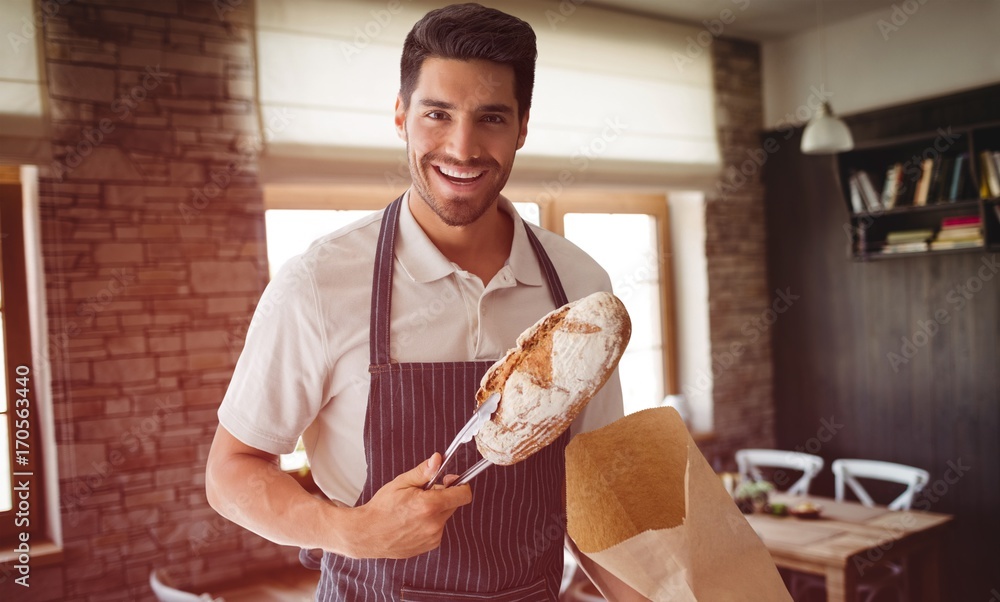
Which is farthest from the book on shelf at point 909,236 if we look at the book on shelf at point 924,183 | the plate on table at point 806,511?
the plate on table at point 806,511

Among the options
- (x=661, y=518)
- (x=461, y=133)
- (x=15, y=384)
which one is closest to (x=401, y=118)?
(x=461, y=133)

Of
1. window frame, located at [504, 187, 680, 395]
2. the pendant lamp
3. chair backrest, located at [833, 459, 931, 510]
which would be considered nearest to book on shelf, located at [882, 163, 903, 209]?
the pendant lamp

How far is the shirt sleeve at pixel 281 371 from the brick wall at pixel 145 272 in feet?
7.12

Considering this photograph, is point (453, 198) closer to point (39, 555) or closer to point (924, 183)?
point (39, 555)

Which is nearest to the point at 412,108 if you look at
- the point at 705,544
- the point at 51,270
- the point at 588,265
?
the point at 588,265

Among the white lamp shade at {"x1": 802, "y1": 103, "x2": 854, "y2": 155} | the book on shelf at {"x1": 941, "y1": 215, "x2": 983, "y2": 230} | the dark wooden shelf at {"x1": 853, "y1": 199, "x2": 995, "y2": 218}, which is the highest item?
the white lamp shade at {"x1": 802, "y1": 103, "x2": 854, "y2": 155}

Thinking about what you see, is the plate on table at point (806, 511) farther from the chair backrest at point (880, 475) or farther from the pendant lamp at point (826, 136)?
the pendant lamp at point (826, 136)

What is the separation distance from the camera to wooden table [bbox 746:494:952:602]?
3.02 metres

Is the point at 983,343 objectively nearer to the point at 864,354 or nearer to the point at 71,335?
the point at 864,354

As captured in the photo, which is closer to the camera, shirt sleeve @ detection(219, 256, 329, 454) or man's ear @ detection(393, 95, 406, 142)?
shirt sleeve @ detection(219, 256, 329, 454)

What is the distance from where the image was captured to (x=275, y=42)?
3.49 metres

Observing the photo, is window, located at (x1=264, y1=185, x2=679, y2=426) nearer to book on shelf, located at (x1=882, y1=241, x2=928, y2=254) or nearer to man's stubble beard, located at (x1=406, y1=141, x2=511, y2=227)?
book on shelf, located at (x1=882, y1=241, x2=928, y2=254)

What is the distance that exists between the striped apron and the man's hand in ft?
0.66

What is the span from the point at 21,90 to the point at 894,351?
4.54 metres
